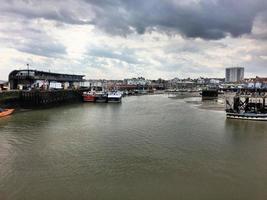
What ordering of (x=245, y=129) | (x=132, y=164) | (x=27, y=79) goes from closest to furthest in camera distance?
(x=132, y=164) < (x=245, y=129) < (x=27, y=79)

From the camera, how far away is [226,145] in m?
31.9

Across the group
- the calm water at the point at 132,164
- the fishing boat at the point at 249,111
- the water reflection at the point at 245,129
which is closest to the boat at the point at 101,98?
the fishing boat at the point at 249,111

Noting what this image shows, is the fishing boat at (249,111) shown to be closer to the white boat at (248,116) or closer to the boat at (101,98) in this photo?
the white boat at (248,116)

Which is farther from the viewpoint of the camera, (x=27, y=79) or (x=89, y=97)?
(x=89, y=97)

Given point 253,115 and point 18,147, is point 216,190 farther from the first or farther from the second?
point 253,115

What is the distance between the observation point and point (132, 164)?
2438 centimetres

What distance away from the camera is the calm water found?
18.9 m

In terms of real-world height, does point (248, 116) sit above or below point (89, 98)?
below

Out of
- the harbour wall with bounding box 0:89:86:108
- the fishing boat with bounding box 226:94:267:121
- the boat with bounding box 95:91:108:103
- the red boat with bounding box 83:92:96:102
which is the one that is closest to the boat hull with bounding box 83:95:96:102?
the red boat with bounding box 83:92:96:102

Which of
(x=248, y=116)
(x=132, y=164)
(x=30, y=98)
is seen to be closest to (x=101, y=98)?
(x=30, y=98)

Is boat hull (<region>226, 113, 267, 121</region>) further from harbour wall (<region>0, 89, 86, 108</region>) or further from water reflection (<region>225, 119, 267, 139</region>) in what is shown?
harbour wall (<region>0, 89, 86, 108</region>)

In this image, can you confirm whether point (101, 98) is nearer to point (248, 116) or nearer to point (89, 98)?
point (89, 98)

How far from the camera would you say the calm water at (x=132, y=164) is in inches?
745

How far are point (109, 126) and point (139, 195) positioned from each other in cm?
2693
